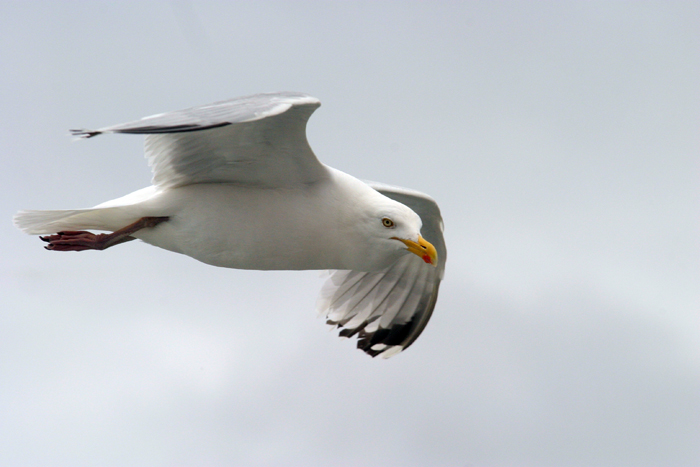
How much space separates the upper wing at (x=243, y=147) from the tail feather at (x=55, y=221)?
706 millimetres

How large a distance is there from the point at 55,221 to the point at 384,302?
4.30 meters

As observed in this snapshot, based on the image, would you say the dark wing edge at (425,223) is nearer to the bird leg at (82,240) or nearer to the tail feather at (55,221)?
the bird leg at (82,240)

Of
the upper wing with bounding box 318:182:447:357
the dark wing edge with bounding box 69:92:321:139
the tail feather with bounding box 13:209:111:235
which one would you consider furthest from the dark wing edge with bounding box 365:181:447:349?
the tail feather with bounding box 13:209:111:235

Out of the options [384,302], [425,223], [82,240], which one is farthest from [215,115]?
[384,302]

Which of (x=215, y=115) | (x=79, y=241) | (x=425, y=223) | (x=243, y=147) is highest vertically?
(x=215, y=115)

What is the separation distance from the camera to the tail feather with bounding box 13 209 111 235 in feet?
28.1

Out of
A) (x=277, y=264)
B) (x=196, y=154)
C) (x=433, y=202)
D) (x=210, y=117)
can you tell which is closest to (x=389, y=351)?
(x=433, y=202)

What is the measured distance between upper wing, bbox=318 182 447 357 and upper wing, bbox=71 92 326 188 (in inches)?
118

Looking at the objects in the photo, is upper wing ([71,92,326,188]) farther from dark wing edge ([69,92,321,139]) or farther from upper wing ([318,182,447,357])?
upper wing ([318,182,447,357])

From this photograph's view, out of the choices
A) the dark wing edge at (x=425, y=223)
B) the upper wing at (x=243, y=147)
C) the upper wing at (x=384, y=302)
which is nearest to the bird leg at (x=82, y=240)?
the upper wing at (x=243, y=147)

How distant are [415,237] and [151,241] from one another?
8.40 ft

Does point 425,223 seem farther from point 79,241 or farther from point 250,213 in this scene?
point 79,241

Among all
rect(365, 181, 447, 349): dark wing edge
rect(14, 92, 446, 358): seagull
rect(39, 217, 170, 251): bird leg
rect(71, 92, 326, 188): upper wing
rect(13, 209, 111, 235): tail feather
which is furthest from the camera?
rect(365, 181, 447, 349): dark wing edge

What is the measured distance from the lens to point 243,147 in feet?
26.5
